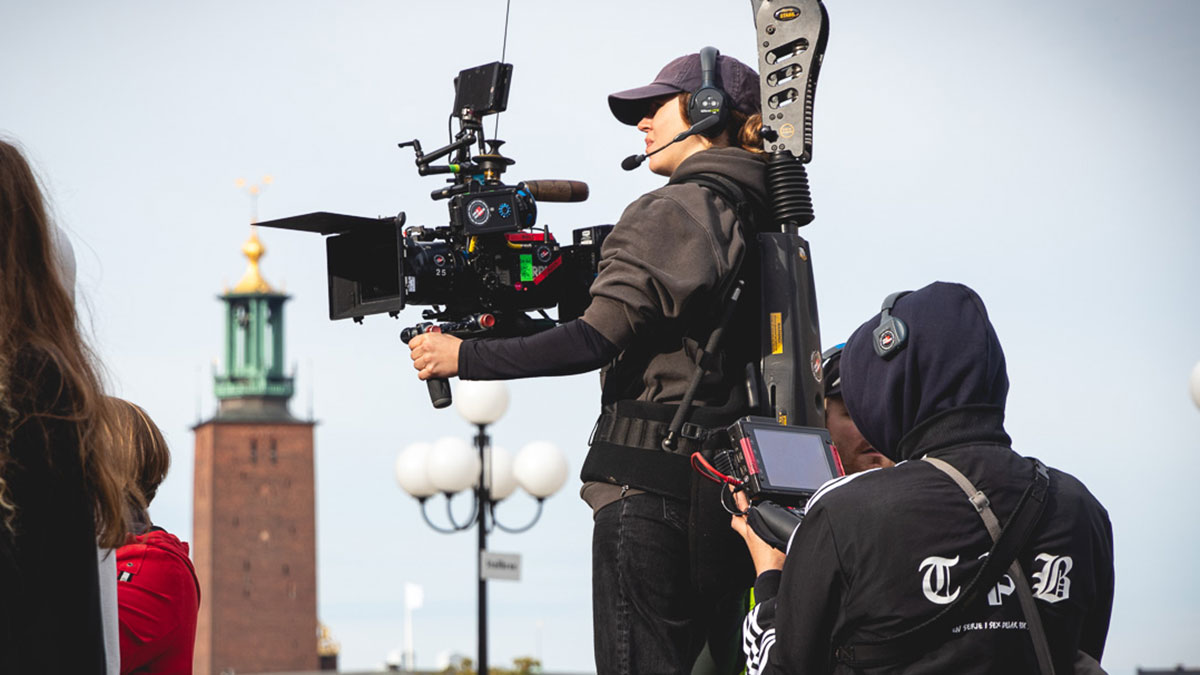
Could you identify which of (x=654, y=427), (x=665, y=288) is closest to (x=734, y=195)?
(x=665, y=288)

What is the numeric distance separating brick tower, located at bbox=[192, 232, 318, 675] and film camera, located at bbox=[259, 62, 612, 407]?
101261mm

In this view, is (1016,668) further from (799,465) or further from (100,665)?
Result: (100,665)

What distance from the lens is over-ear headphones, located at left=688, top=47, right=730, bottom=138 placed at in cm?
482

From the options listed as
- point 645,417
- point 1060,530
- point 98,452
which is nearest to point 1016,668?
point 1060,530

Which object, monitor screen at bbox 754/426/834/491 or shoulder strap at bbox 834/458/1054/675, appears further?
monitor screen at bbox 754/426/834/491

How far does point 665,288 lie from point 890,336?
106 centimetres

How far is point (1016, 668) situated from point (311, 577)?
4226 inches

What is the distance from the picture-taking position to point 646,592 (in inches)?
175

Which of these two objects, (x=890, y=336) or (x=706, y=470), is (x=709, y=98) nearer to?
(x=706, y=470)

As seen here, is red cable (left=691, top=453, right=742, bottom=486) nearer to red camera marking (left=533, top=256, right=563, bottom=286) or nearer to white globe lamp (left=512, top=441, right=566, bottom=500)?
red camera marking (left=533, top=256, right=563, bottom=286)

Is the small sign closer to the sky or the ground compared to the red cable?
closer to the ground

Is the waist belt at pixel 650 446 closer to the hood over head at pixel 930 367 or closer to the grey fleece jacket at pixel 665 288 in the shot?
the grey fleece jacket at pixel 665 288

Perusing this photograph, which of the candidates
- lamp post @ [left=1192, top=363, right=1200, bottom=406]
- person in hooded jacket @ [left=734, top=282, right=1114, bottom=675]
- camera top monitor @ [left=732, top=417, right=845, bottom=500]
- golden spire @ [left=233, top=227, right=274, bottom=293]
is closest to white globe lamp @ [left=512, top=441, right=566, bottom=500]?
lamp post @ [left=1192, top=363, right=1200, bottom=406]

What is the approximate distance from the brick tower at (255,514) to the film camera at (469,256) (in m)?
101
